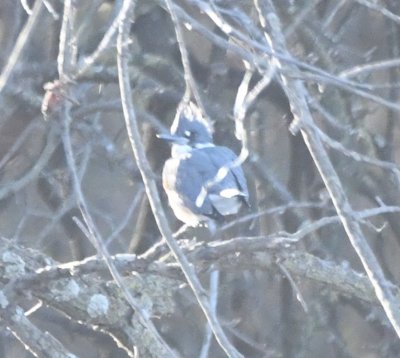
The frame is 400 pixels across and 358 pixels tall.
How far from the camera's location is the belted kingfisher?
12.0 ft

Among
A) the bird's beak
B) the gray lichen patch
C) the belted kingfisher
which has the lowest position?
the gray lichen patch

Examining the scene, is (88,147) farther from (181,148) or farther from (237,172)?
(237,172)

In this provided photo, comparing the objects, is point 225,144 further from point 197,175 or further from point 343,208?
point 343,208

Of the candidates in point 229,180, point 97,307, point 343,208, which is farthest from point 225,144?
point 343,208

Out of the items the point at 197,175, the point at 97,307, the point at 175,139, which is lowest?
the point at 97,307

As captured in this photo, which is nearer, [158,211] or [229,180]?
[158,211]

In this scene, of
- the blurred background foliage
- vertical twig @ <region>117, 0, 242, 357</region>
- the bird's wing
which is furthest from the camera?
the blurred background foliage

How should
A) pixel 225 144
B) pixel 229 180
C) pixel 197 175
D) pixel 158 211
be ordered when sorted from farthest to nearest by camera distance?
1. pixel 225 144
2. pixel 197 175
3. pixel 229 180
4. pixel 158 211

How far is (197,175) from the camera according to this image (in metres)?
3.84

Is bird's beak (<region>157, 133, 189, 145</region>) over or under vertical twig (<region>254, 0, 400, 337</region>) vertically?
under

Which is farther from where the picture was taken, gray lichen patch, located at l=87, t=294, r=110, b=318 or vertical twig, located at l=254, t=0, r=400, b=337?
gray lichen patch, located at l=87, t=294, r=110, b=318

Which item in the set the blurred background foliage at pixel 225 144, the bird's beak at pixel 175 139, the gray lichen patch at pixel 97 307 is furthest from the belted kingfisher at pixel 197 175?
the gray lichen patch at pixel 97 307

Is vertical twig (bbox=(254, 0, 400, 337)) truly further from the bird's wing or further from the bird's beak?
the bird's beak

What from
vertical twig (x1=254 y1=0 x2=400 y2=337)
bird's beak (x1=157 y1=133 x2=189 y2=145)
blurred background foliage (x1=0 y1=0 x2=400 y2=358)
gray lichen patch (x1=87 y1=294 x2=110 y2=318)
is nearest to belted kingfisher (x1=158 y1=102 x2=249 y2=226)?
bird's beak (x1=157 y1=133 x2=189 y2=145)
